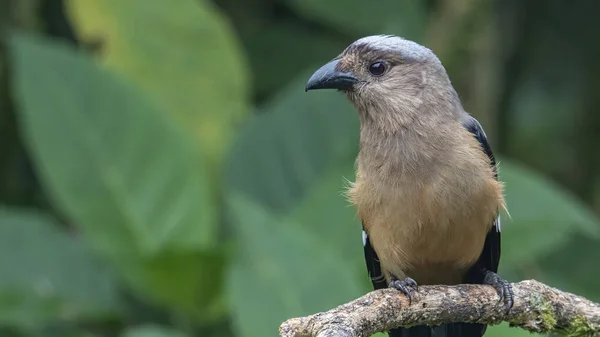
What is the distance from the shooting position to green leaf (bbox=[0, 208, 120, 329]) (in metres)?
4.82

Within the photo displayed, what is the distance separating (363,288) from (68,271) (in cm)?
142

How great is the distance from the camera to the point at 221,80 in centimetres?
555

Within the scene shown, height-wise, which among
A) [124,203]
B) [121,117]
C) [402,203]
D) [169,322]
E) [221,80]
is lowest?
[402,203]

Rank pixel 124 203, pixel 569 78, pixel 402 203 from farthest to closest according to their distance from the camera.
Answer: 1. pixel 569 78
2. pixel 124 203
3. pixel 402 203

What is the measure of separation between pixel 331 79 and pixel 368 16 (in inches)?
75.1

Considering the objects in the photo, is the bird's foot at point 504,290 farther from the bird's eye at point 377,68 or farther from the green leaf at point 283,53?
the green leaf at point 283,53

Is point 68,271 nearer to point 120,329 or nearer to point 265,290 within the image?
point 120,329

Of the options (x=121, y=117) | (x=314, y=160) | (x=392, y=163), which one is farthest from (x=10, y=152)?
(x=392, y=163)

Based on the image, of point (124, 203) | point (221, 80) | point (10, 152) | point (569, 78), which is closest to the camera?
point (124, 203)

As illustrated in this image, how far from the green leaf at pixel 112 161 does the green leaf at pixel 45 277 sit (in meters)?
0.18

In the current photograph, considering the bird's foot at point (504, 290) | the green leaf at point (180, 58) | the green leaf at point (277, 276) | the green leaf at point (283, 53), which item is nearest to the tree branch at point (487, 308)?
the bird's foot at point (504, 290)

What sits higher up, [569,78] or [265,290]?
[569,78]

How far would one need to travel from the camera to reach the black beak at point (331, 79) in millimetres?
3932

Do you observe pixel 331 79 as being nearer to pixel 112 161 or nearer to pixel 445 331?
pixel 445 331
